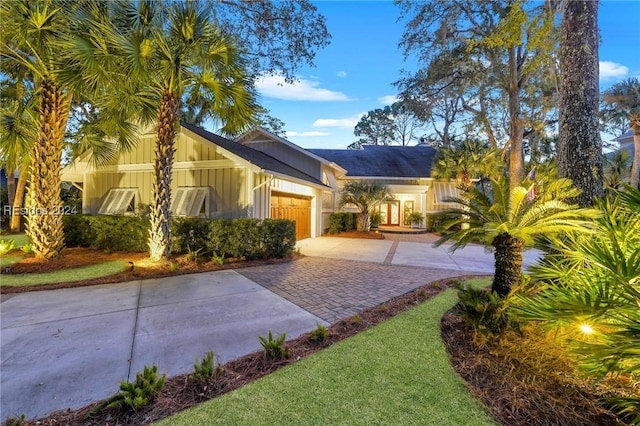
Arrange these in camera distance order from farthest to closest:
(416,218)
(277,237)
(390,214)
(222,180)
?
(390,214) < (416,218) < (222,180) < (277,237)

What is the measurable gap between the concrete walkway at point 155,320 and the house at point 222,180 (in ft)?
13.1

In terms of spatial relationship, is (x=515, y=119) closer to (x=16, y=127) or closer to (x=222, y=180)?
(x=222, y=180)

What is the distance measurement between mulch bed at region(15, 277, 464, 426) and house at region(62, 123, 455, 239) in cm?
745

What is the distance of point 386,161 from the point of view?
24.5 m

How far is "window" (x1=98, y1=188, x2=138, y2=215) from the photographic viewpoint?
12.9 meters

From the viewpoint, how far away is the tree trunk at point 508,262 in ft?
15.1

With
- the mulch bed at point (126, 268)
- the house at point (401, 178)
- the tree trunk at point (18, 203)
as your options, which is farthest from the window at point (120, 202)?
the house at point (401, 178)

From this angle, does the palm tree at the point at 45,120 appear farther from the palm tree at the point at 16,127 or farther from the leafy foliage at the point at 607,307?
the leafy foliage at the point at 607,307

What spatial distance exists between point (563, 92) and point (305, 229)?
12617 mm

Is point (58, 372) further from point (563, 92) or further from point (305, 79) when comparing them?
point (305, 79)

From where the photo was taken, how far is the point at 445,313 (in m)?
5.10

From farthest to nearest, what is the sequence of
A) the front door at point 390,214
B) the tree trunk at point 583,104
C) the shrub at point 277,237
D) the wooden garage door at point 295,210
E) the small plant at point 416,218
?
1. the front door at point 390,214
2. the small plant at point 416,218
3. the wooden garage door at point 295,210
4. the shrub at point 277,237
5. the tree trunk at point 583,104

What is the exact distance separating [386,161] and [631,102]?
14.4 metres

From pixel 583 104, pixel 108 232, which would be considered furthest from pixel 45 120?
pixel 583 104
